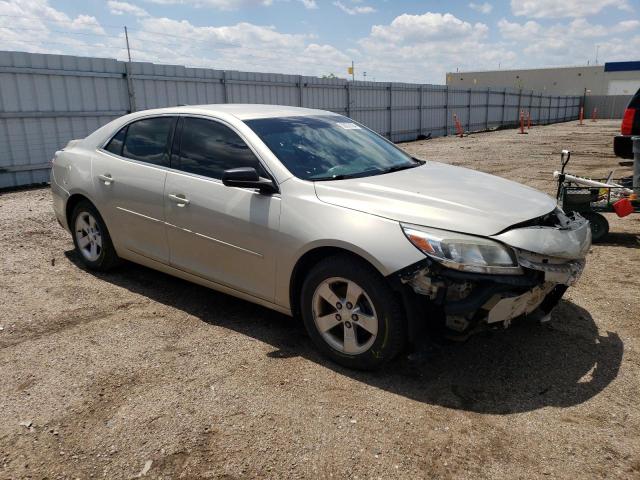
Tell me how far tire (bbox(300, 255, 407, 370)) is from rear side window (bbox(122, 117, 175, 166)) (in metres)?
1.81

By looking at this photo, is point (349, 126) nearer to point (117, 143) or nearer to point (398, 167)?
point (398, 167)

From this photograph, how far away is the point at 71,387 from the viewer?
315 centimetres

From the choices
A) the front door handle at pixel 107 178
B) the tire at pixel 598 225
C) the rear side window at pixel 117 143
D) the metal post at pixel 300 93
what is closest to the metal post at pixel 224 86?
the metal post at pixel 300 93

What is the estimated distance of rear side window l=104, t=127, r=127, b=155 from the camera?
469cm

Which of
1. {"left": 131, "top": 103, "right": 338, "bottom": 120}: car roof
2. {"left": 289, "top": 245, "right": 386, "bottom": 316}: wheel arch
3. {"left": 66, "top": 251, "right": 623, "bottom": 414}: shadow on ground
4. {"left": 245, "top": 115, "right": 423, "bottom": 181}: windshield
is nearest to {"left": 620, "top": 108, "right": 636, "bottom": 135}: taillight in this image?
{"left": 66, "top": 251, "right": 623, "bottom": 414}: shadow on ground

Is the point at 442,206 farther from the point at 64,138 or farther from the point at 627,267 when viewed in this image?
the point at 64,138

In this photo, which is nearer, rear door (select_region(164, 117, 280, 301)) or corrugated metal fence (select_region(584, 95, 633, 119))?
rear door (select_region(164, 117, 280, 301))

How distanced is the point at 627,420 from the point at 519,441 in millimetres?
648

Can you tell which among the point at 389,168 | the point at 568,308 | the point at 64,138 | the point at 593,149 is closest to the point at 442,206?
the point at 389,168

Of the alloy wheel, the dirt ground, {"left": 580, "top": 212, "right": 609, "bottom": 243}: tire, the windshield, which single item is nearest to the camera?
the dirt ground

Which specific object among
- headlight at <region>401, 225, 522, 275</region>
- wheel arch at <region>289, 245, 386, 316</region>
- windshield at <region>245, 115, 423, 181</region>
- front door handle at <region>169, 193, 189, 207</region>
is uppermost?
windshield at <region>245, 115, 423, 181</region>

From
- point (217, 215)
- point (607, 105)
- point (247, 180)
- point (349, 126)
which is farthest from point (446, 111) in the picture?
point (607, 105)

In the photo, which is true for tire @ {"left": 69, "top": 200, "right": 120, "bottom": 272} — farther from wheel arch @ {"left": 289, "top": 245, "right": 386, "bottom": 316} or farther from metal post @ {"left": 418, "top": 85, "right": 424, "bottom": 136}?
metal post @ {"left": 418, "top": 85, "right": 424, "bottom": 136}

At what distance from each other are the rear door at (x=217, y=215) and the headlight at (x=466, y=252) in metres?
1.02
